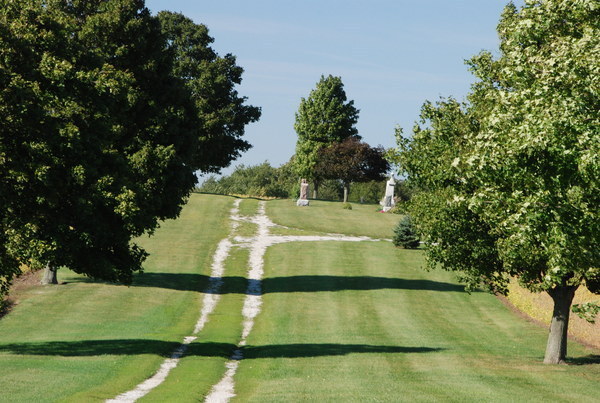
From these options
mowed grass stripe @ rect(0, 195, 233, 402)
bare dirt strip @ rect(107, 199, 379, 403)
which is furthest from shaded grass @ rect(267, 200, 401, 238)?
mowed grass stripe @ rect(0, 195, 233, 402)

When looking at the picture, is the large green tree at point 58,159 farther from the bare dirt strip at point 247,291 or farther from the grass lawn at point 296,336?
the bare dirt strip at point 247,291

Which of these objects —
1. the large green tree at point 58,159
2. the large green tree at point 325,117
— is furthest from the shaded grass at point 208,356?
the large green tree at point 325,117

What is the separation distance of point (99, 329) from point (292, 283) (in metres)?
20.9

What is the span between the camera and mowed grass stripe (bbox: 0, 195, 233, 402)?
26859mm

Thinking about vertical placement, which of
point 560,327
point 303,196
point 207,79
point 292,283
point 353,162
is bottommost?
point 292,283

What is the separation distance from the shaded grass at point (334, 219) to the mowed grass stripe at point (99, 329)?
1930 centimetres

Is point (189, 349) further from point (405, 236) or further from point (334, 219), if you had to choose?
point (334, 219)

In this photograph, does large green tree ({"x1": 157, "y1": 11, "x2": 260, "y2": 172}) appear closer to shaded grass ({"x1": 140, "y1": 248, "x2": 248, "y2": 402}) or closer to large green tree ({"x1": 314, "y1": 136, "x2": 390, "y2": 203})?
shaded grass ({"x1": 140, "y1": 248, "x2": 248, "y2": 402})

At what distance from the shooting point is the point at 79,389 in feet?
84.8

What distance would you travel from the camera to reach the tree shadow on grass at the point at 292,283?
56.1 m

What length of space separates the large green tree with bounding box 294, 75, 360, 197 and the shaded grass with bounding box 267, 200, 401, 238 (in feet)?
82.4

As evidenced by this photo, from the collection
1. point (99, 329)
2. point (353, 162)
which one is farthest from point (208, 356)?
point (353, 162)

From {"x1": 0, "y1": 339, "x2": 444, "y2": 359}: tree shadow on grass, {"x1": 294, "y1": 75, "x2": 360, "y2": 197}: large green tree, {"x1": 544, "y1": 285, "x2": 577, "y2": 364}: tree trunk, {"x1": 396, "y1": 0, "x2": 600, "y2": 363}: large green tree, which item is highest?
{"x1": 294, "y1": 75, "x2": 360, "y2": 197}: large green tree

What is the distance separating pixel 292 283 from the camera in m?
58.8
